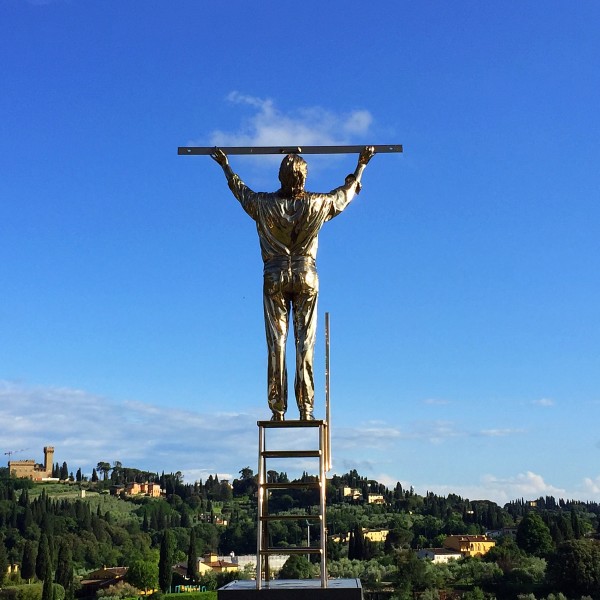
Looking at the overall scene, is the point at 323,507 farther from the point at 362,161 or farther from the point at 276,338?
the point at 362,161

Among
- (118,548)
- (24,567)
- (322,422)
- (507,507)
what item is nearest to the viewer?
(322,422)

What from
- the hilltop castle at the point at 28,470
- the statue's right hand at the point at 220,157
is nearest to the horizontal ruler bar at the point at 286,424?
the statue's right hand at the point at 220,157

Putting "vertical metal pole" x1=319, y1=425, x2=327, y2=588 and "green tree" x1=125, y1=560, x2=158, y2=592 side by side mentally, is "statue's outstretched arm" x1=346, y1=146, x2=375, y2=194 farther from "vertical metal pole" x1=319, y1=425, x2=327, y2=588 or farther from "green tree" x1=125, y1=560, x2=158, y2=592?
"green tree" x1=125, y1=560, x2=158, y2=592

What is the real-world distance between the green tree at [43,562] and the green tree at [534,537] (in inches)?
1684

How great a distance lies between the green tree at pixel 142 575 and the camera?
261ft

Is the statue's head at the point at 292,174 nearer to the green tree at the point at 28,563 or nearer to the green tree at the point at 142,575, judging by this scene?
the green tree at the point at 142,575

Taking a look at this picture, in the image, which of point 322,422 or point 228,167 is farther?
point 228,167

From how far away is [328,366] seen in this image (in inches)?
320

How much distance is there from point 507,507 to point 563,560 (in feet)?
293

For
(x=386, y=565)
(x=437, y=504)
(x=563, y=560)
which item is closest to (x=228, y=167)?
(x=563, y=560)

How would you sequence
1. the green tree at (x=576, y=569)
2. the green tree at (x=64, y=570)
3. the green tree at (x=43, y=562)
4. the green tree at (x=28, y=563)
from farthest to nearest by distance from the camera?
the green tree at (x=28, y=563) → the green tree at (x=64, y=570) → the green tree at (x=43, y=562) → the green tree at (x=576, y=569)

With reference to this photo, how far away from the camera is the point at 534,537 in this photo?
86000mm

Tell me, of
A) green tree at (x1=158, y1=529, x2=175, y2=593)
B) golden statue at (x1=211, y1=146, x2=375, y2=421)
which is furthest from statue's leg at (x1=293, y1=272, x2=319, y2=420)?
green tree at (x1=158, y1=529, x2=175, y2=593)

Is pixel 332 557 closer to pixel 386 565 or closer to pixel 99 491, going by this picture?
pixel 386 565
